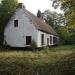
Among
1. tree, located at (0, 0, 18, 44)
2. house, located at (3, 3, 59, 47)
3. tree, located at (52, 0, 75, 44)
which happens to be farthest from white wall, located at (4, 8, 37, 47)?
tree, located at (52, 0, 75, 44)

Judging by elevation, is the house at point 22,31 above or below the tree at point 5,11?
below

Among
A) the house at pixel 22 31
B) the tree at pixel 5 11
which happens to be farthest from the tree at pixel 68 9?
the tree at pixel 5 11

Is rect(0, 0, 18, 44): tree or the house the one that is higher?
rect(0, 0, 18, 44): tree

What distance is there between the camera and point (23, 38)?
122ft

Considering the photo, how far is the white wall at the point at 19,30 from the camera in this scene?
36781 millimetres

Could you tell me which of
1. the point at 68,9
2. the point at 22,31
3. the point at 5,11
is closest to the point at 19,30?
the point at 22,31

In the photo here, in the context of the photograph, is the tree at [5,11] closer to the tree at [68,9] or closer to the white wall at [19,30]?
the white wall at [19,30]

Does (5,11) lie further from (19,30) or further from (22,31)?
(22,31)

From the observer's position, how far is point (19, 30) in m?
37.7

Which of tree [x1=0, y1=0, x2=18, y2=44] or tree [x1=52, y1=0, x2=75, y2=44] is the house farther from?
tree [x1=52, y1=0, x2=75, y2=44]

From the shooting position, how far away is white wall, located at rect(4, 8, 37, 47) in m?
36.8

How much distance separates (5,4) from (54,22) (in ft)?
112

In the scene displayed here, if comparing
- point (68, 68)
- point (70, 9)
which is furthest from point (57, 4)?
point (68, 68)

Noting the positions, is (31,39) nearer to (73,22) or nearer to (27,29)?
(27,29)
